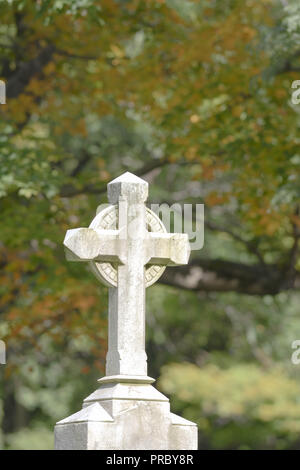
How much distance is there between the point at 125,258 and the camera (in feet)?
29.9

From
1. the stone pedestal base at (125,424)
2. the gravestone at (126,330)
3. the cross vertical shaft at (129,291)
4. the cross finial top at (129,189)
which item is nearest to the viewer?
the stone pedestal base at (125,424)

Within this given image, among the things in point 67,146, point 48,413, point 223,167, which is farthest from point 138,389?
point 48,413

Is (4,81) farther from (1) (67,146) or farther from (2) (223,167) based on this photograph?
(1) (67,146)

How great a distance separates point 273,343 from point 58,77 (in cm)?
1220

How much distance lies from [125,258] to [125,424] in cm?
141

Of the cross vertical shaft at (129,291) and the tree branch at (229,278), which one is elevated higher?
the tree branch at (229,278)

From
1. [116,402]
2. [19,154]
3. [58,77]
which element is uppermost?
[58,77]

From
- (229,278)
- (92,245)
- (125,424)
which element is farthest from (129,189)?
(229,278)

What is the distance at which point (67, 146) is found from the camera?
76.9ft

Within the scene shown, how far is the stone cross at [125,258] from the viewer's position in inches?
353

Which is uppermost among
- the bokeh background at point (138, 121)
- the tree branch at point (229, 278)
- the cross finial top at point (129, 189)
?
the bokeh background at point (138, 121)

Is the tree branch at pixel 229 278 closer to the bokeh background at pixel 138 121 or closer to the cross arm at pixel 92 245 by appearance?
the bokeh background at pixel 138 121

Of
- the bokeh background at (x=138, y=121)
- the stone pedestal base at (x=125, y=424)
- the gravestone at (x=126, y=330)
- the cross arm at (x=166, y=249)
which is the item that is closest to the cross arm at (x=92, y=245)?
the gravestone at (x=126, y=330)

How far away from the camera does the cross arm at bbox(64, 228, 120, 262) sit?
29.6 feet
